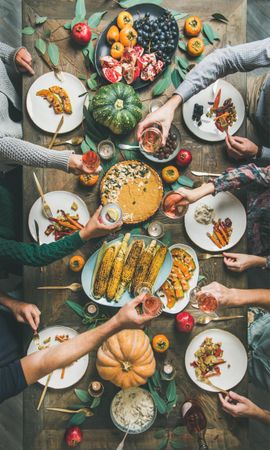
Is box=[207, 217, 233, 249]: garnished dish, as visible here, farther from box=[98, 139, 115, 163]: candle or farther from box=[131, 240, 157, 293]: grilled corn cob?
box=[98, 139, 115, 163]: candle

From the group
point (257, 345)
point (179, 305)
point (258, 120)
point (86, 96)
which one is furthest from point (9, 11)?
point (257, 345)

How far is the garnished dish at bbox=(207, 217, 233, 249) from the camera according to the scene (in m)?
2.53

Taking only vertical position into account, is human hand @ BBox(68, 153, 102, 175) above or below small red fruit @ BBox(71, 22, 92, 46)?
below

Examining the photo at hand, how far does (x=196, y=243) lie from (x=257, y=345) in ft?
2.68

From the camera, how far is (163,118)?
2.39m

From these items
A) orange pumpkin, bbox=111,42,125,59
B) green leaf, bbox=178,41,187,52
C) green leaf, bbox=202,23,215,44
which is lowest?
orange pumpkin, bbox=111,42,125,59

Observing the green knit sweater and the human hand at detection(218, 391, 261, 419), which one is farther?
the human hand at detection(218, 391, 261, 419)

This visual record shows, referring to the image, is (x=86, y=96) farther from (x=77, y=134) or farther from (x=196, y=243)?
(x=196, y=243)

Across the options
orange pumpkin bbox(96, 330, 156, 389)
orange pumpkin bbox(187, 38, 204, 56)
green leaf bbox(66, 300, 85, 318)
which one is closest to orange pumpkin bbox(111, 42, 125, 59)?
orange pumpkin bbox(187, 38, 204, 56)

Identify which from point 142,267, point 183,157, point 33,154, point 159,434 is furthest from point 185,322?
point 33,154

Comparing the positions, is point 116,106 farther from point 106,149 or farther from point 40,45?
point 40,45

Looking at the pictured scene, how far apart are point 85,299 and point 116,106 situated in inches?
42.1

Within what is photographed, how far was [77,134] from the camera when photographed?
8.32 ft

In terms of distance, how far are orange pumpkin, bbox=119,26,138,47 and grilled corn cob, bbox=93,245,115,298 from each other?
116 centimetres
